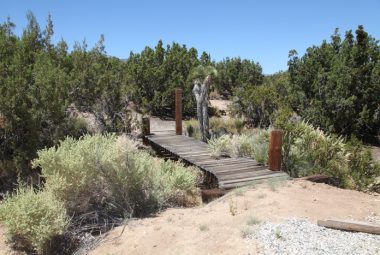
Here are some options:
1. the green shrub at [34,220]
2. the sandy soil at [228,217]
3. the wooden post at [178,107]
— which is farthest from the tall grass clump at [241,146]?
the green shrub at [34,220]

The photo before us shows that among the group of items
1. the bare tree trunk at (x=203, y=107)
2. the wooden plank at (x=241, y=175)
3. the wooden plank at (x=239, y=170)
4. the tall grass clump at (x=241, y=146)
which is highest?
the bare tree trunk at (x=203, y=107)

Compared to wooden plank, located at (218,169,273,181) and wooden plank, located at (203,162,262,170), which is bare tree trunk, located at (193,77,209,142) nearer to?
wooden plank, located at (203,162,262,170)

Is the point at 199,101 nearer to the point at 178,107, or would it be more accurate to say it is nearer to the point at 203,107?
the point at 203,107

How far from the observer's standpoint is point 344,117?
53.3 ft

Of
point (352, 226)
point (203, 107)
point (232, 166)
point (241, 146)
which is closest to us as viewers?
point (352, 226)

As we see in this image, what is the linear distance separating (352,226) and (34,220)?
4.27 meters

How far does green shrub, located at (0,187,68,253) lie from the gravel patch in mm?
2763

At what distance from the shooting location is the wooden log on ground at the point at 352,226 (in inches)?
193

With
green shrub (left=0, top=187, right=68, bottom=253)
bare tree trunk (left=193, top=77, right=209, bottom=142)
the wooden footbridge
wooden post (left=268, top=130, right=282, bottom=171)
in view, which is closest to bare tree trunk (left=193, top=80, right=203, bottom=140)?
bare tree trunk (left=193, top=77, right=209, bottom=142)

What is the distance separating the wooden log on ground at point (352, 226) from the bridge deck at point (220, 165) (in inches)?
97.8

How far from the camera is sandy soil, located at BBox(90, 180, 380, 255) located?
4.91 m

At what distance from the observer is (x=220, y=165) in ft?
29.7

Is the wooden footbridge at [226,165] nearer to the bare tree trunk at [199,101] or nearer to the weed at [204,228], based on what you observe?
the bare tree trunk at [199,101]

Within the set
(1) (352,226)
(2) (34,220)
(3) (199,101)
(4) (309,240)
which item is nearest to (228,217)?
(4) (309,240)
